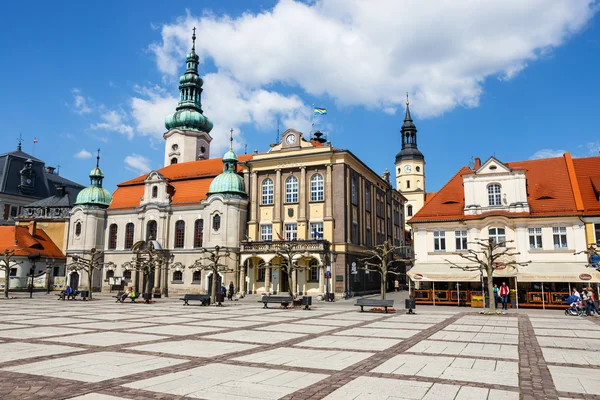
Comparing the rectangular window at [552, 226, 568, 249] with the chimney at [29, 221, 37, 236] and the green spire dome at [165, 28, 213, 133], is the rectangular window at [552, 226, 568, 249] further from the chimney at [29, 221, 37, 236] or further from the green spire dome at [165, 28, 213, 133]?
the chimney at [29, 221, 37, 236]

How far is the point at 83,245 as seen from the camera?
56.5m

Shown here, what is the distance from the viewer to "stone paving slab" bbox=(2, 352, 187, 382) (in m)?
10.4

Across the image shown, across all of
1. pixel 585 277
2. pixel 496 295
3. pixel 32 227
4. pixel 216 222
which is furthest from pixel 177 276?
pixel 585 277

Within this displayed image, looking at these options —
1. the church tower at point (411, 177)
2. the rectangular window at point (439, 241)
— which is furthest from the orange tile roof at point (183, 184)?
the church tower at point (411, 177)

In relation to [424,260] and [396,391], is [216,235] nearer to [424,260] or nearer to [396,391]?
[424,260]

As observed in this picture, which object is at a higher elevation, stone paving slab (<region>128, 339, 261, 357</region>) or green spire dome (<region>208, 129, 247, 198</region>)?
green spire dome (<region>208, 129, 247, 198</region>)

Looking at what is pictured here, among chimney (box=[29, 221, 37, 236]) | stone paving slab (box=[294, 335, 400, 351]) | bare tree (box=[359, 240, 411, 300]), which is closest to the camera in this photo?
stone paving slab (box=[294, 335, 400, 351])

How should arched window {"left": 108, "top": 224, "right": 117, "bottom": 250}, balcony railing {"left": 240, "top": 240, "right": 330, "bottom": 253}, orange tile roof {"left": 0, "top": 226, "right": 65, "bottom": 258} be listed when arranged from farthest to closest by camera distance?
orange tile roof {"left": 0, "top": 226, "right": 65, "bottom": 258}
arched window {"left": 108, "top": 224, "right": 117, "bottom": 250}
balcony railing {"left": 240, "top": 240, "right": 330, "bottom": 253}

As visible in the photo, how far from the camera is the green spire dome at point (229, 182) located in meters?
50.1

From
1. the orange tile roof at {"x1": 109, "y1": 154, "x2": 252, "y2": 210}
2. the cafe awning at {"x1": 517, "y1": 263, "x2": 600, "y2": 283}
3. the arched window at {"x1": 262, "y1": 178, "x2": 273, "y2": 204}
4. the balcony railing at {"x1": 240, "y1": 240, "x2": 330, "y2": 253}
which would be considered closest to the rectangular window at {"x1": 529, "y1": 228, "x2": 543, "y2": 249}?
the cafe awning at {"x1": 517, "y1": 263, "x2": 600, "y2": 283}

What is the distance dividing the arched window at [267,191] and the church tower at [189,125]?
24.7 meters

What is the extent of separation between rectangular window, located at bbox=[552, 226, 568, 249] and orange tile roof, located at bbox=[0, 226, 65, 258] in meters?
55.2

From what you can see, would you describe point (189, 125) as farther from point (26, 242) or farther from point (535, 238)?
point (535, 238)

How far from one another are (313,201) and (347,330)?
2824 centimetres
